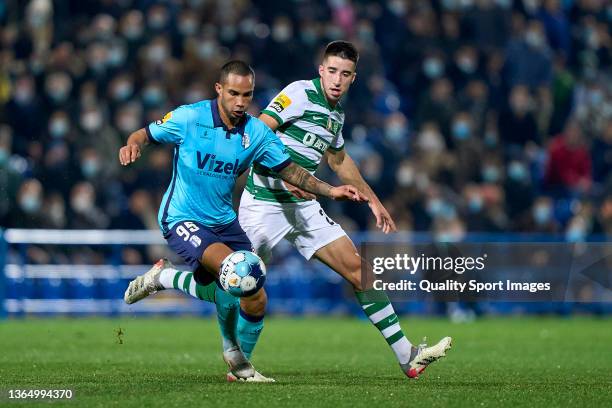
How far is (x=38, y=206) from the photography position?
20484 mm

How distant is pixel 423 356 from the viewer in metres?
10.9

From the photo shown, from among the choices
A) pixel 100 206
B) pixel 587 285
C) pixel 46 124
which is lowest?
pixel 587 285

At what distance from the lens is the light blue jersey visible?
1025 cm

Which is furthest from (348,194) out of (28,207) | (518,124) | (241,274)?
(518,124)

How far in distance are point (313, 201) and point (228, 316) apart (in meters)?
1.44

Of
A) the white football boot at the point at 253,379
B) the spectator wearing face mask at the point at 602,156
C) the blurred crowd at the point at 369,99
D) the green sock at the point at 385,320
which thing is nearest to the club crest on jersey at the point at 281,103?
the green sock at the point at 385,320

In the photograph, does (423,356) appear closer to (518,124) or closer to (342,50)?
(342,50)

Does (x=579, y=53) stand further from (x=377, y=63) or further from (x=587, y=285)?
(x=587, y=285)

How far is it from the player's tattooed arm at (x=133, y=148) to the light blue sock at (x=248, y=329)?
6.03 ft

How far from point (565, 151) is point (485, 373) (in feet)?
41.6

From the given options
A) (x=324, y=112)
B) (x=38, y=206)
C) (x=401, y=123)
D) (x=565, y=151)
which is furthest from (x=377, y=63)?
(x=324, y=112)

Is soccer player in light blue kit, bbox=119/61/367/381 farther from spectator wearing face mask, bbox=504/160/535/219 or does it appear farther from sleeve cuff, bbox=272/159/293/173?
spectator wearing face mask, bbox=504/160/535/219

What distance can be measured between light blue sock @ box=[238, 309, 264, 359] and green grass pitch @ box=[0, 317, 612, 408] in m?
0.37

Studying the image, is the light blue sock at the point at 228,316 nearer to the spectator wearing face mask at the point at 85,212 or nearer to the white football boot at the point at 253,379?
the white football boot at the point at 253,379
